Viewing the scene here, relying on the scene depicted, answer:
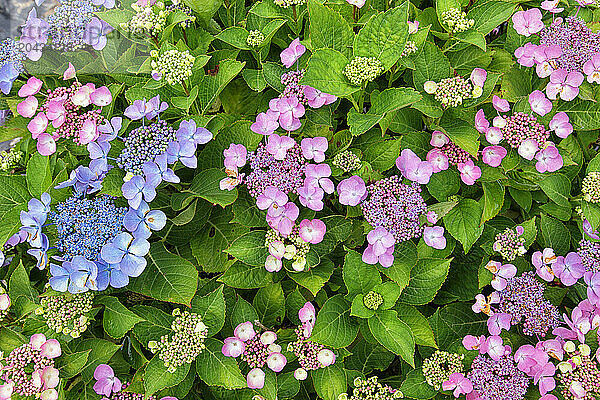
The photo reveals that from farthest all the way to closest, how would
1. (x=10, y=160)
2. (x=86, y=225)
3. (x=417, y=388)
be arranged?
(x=10, y=160) → (x=417, y=388) → (x=86, y=225)

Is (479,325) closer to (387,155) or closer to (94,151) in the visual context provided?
(387,155)

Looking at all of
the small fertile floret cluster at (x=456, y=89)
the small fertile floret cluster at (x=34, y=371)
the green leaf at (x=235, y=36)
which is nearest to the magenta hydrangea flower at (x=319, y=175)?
the small fertile floret cluster at (x=456, y=89)

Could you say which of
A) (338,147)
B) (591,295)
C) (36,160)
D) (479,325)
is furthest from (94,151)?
(591,295)

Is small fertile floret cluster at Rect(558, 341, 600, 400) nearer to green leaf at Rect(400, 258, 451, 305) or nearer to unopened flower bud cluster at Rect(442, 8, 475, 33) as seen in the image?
green leaf at Rect(400, 258, 451, 305)

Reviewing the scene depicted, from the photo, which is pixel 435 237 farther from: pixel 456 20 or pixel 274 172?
pixel 456 20

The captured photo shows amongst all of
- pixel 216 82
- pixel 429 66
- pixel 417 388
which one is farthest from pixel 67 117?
pixel 417 388

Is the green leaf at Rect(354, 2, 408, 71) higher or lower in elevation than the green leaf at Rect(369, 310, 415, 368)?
higher

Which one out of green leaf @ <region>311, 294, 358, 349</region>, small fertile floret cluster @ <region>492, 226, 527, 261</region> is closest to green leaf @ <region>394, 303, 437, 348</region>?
green leaf @ <region>311, 294, 358, 349</region>

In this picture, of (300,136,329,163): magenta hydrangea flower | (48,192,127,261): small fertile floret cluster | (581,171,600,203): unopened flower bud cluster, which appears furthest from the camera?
(581,171,600,203): unopened flower bud cluster
